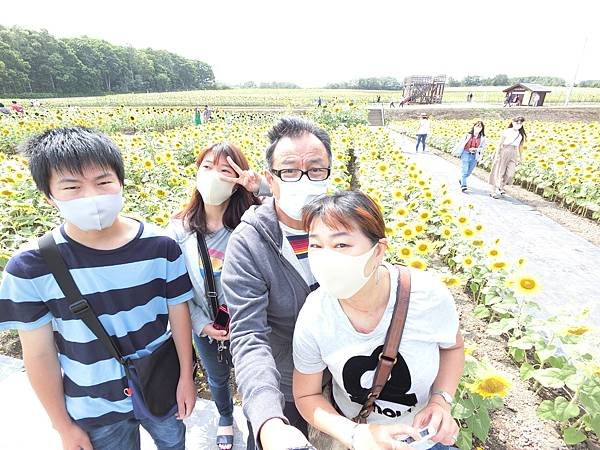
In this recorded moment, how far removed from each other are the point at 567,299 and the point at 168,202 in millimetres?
4840

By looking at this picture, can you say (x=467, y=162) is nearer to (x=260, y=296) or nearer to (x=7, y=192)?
(x=260, y=296)

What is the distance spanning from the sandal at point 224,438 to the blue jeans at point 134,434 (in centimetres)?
42

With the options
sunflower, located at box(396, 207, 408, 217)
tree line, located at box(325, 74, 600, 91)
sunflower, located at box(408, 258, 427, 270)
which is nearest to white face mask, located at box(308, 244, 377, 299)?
sunflower, located at box(408, 258, 427, 270)

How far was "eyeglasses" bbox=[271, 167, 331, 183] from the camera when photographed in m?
1.51

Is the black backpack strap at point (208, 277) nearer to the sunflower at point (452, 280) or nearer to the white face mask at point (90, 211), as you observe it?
the white face mask at point (90, 211)

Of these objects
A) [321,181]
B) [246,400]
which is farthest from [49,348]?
[321,181]

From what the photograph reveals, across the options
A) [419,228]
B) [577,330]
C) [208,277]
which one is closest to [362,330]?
[208,277]

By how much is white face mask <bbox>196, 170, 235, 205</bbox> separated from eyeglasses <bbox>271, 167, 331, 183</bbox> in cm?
45

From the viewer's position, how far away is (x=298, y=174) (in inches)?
59.7

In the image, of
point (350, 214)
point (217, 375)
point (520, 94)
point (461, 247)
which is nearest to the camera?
point (350, 214)

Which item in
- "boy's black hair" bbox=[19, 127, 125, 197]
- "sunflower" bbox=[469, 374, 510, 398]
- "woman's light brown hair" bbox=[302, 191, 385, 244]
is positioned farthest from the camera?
"sunflower" bbox=[469, 374, 510, 398]

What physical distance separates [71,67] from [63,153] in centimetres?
8648

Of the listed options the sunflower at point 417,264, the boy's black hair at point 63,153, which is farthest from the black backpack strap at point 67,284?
the sunflower at point 417,264

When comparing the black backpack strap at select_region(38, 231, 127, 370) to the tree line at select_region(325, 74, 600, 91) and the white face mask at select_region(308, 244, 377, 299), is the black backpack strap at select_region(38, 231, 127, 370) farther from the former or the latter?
the tree line at select_region(325, 74, 600, 91)
